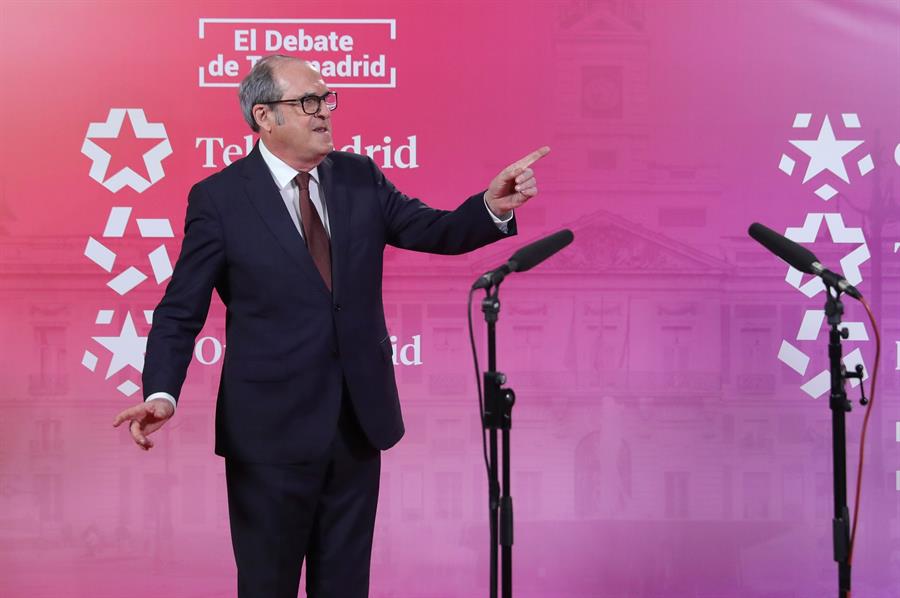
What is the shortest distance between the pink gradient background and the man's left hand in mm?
1176

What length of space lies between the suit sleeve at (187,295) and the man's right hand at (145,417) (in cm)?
9

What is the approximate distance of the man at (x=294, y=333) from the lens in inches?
80.7

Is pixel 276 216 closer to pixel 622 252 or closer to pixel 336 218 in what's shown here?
pixel 336 218

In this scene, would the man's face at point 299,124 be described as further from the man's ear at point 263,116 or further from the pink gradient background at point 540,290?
the pink gradient background at point 540,290

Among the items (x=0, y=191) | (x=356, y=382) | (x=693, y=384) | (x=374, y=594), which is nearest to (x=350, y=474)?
(x=356, y=382)

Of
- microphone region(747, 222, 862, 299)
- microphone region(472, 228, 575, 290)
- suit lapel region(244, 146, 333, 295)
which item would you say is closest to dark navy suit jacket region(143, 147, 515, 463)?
suit lapel region(244, 146, 333, 295)

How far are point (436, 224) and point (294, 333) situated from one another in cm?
40

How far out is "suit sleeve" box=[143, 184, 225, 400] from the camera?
6.72 ft

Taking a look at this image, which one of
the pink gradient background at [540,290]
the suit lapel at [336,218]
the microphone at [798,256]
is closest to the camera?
the microphone at [798,256]

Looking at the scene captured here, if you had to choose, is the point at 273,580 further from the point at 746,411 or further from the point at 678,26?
the point at 678,26

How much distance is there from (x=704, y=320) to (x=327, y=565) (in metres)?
1.67

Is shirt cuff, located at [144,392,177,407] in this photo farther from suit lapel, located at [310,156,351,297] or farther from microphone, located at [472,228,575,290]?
microphone, located at [472,228,575,290]

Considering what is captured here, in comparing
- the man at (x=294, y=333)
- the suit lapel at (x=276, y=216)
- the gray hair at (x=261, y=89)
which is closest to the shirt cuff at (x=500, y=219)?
the man at (x=294, y=333)

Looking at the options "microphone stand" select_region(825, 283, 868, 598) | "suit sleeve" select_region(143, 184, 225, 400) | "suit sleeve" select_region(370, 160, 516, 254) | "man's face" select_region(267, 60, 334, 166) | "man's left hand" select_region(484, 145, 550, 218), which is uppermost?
"man's face" select_region(267, 60, 334, 166)
